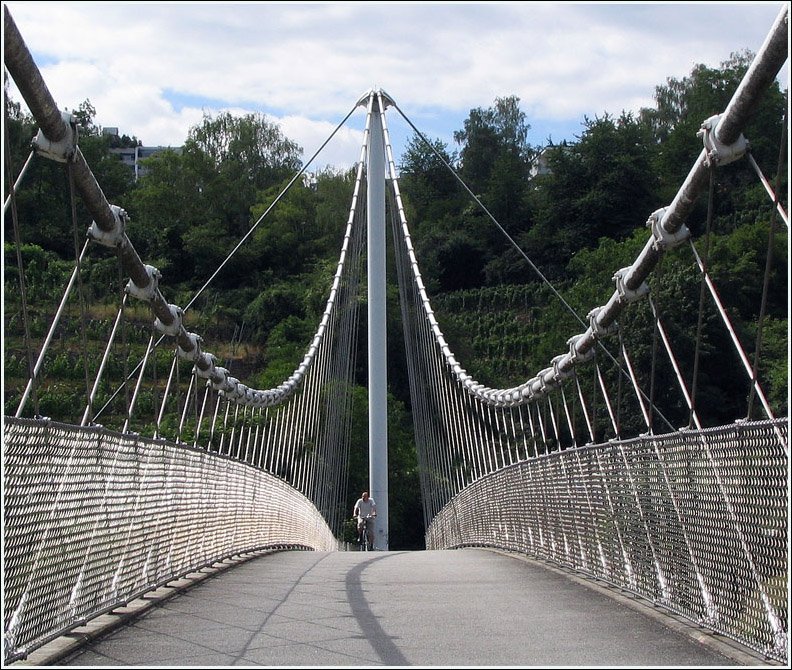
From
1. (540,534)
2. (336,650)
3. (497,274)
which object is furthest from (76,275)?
(497,274)

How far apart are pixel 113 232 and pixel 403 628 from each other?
8.63 ft

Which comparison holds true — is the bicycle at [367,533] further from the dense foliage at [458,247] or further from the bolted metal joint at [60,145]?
the bolted metal joint at [60,145]

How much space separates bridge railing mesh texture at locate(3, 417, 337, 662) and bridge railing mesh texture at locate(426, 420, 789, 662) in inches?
92.8

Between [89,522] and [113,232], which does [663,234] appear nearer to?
[113,232]

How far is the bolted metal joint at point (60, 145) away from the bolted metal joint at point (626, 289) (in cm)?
387

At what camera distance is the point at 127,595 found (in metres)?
6.09

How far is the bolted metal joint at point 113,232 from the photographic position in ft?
22.2

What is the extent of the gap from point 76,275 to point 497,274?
51.3m

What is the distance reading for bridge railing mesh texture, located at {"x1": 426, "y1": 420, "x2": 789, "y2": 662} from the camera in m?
4.50

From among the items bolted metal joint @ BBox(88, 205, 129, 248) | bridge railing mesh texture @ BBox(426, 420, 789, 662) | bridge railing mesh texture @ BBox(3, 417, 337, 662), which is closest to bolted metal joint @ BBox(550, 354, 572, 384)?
bridge railing mesh texture @ BBox(426, 420, 789, 662)

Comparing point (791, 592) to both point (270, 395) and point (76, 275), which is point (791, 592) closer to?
point (76, 275)

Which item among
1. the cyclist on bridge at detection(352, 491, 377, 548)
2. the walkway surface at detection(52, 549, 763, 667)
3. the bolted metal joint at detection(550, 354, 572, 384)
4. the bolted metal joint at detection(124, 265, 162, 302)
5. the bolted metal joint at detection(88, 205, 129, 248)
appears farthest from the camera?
the cyclist on bridge at detection(352, 491, 377, 548)

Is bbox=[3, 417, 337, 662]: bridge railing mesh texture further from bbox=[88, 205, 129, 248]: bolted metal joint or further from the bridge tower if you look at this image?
the bridge tower

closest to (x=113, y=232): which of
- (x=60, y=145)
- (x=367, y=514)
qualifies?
(x=60, y=145)
